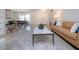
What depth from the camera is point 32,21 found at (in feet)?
6.84

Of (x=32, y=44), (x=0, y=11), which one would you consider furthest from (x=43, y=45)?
(x=0, y=11)

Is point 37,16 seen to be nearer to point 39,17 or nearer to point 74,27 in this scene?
point 39,17

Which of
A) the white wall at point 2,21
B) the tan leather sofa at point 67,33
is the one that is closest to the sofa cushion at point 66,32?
the tan leather sofa at point 67,33

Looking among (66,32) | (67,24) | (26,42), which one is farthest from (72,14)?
(26,42)

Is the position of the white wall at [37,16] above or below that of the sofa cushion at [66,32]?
above

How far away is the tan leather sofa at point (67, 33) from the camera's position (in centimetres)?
202

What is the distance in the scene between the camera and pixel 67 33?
2.09 metres

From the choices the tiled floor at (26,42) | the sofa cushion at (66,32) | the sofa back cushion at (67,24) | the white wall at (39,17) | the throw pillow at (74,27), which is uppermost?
the white wall at (39,17)

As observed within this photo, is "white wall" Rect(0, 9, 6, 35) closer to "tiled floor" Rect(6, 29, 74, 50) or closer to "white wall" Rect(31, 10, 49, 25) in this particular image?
"tiled floor" Rect(6, 29, 74, 50)

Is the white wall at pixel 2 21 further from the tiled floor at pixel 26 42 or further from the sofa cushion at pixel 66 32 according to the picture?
the sofa cushion at pixel 66 32
